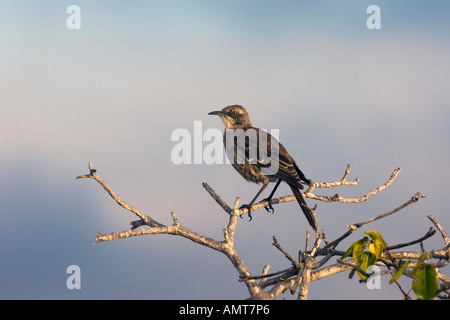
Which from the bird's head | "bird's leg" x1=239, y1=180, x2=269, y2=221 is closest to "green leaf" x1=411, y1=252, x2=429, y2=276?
"bird's leg" x1=239, y1=180, x2=269, y2=221

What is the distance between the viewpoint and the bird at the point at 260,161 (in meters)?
10.7

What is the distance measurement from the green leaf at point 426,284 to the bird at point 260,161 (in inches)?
233

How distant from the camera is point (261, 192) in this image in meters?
11.5

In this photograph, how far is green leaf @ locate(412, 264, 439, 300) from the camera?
13.4 ft

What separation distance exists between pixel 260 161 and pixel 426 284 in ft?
24.4

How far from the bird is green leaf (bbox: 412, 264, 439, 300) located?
19.4 ft

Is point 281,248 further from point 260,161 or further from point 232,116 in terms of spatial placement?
point 232,116

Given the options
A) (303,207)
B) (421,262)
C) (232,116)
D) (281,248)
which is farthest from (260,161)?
(421,262)

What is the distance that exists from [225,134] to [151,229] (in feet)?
18.6

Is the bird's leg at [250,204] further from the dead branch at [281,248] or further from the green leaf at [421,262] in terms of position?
the green leaf at [421,262]

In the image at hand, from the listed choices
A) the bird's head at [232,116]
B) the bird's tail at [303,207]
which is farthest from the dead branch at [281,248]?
the bird's head at [232,116]

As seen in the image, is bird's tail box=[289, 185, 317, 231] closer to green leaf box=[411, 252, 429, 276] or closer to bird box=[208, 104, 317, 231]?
bird box=[208, 104, 317, 231]

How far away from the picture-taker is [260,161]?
1145 cm
